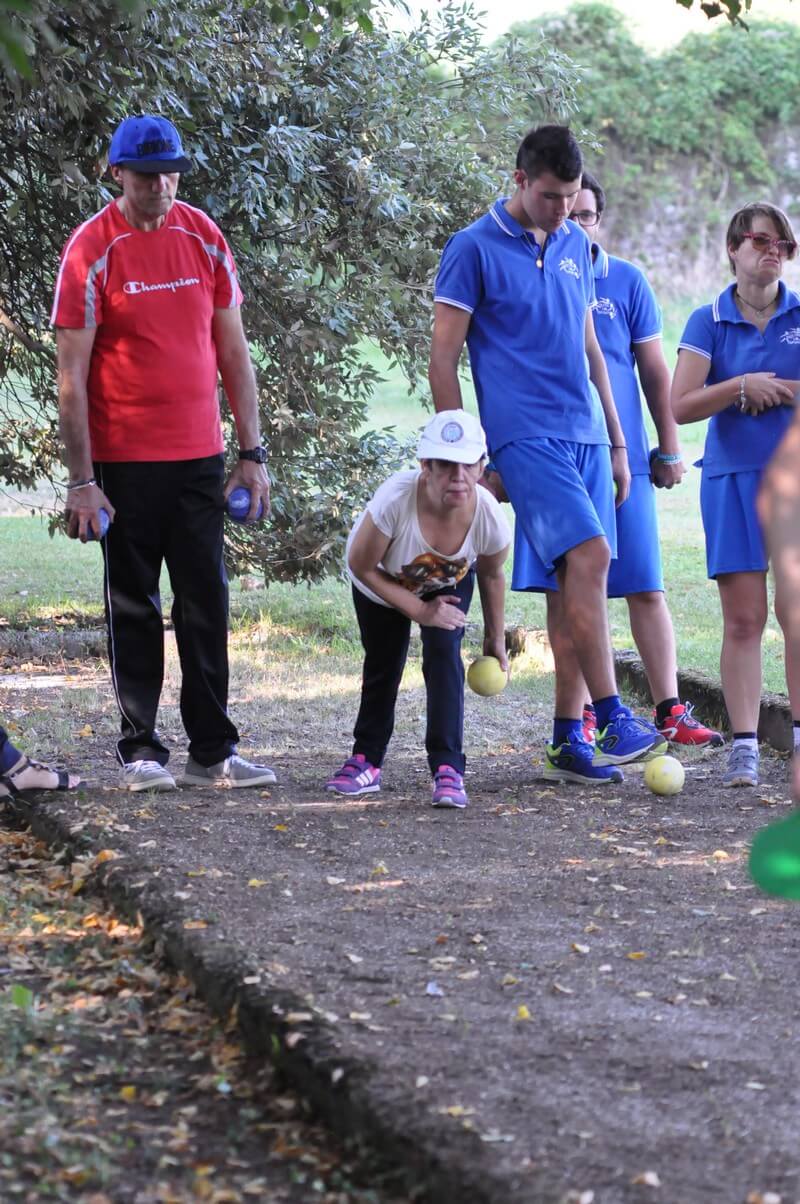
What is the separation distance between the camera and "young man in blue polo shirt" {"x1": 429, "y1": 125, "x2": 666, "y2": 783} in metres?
5.68

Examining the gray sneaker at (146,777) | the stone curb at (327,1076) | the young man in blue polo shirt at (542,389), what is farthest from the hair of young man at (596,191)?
the stone curb at (327,1076)

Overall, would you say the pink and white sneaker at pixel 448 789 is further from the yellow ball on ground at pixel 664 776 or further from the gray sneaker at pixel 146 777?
the gray sneaker at pixel 146 777

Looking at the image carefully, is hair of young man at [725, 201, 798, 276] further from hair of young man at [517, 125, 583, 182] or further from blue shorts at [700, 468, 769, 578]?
blue shorts at [700, 468, 769, 578]

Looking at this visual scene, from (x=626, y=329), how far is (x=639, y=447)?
50 cm

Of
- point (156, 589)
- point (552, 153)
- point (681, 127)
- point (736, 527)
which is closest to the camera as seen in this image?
point (552, 153)

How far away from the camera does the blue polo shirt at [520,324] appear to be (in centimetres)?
574

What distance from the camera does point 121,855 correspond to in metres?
4.61

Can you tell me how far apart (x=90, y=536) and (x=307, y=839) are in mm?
1265

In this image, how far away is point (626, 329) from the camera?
22.1 ft

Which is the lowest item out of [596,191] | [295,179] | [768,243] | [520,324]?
[520,324]

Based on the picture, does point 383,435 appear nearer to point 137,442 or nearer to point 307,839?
point 137,442

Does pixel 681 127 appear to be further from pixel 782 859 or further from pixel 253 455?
pixel 782 859

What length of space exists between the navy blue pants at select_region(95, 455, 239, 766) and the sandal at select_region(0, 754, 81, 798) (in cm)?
26

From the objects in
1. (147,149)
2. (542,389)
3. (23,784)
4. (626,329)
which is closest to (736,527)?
(542,389)
